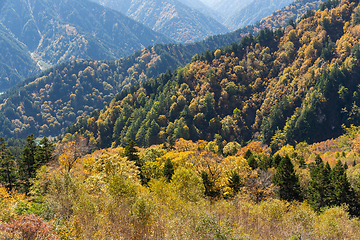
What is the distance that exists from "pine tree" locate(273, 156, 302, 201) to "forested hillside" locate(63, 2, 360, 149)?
10499cm

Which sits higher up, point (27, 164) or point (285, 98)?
point (285, 98)

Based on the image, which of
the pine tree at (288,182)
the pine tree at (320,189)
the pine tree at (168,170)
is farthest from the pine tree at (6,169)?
the pine tree at (320,189)

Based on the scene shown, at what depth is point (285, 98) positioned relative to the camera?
173125mm

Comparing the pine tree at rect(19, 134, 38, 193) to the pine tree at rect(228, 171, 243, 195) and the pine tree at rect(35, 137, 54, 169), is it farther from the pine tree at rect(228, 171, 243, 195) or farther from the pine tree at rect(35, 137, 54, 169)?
the pine tree at rect(228, 171, 243, 195)

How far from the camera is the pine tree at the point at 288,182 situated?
62.3 meters

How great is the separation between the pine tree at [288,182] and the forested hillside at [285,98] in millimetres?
104988

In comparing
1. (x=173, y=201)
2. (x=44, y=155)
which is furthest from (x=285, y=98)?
(x=173, y=201)

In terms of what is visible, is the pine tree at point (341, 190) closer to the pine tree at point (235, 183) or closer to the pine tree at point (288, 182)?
the pine tree at point (288, 182)

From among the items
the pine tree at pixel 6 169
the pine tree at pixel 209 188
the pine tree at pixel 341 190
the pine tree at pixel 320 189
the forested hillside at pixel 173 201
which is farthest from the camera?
the pine tree at pixel 209 188

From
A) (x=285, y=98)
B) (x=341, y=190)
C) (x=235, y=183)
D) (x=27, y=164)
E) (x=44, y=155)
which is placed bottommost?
(x=27, y=164)

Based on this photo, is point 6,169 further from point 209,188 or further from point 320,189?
point 320,189

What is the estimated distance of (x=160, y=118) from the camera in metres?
192

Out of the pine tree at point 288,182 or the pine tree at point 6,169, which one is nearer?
the pine tree at point 288,182

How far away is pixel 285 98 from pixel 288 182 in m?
124
